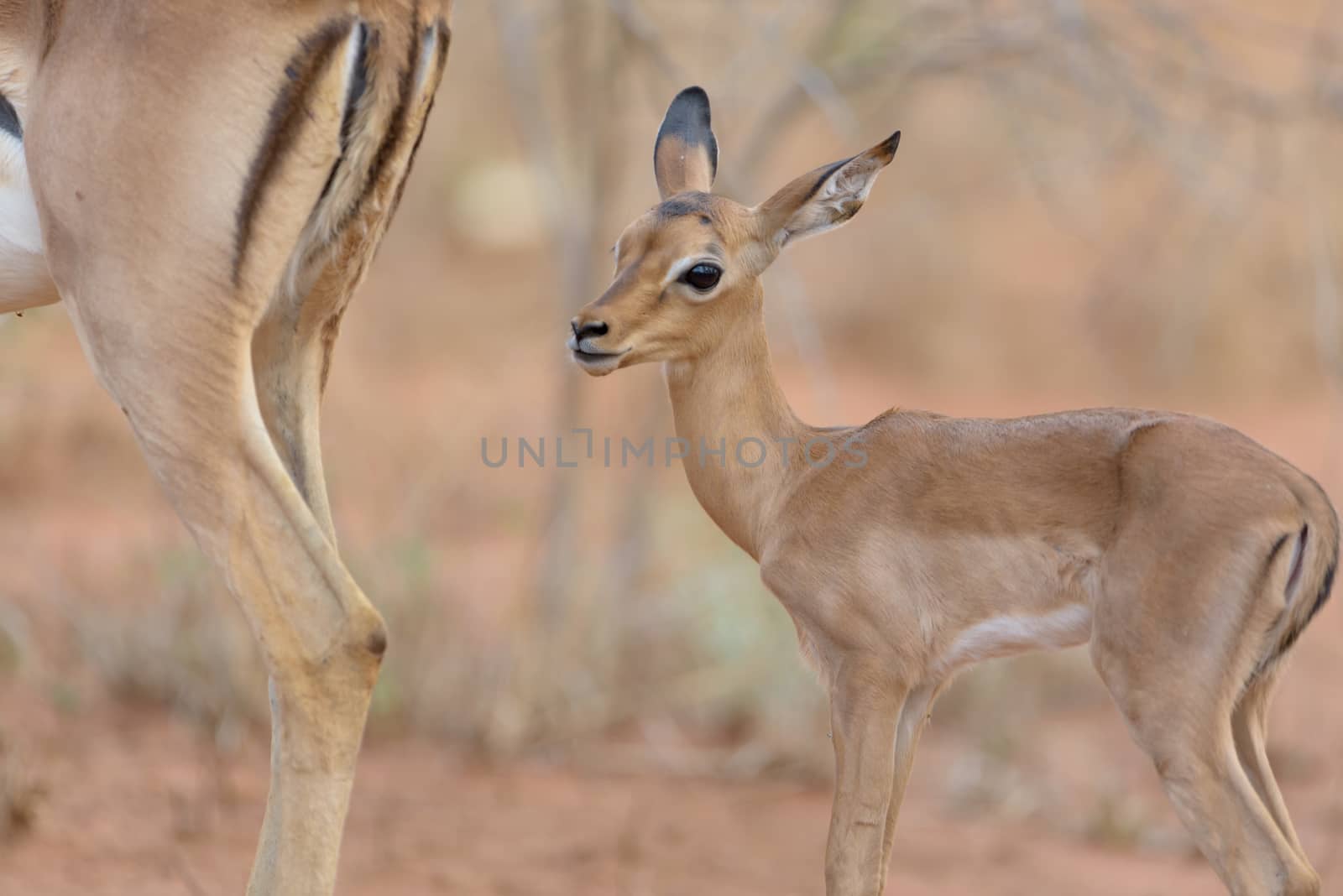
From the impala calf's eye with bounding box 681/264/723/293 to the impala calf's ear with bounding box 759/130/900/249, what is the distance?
0.48 feet

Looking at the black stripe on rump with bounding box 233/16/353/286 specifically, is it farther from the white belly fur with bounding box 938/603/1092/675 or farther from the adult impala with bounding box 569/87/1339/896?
the white belly fur with bounding box 938/603/1092/675

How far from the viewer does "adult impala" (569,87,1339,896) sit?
8.74ft

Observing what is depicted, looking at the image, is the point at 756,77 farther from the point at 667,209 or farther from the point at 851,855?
the point at 851,855

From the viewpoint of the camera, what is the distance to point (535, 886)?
520 centimetres

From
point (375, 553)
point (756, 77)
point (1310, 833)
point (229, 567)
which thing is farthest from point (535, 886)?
point (756, 77)

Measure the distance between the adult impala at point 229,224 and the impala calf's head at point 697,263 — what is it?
0.62 m

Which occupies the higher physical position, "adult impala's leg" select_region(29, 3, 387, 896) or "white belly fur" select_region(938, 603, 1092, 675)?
"adult impala's leg" select_region(29, 3, 387, 896)

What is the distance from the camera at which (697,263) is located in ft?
9.80

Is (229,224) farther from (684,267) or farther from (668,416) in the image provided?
(668,416)

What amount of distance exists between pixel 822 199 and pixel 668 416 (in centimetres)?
533

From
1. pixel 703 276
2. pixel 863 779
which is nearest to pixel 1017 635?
pixel 863 779

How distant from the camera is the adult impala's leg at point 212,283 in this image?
296cm

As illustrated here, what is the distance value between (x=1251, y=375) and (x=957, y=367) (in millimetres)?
2695

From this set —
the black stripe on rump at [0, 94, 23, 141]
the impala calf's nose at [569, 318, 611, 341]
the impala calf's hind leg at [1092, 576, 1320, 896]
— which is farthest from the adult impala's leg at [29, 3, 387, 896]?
the impala calf's hind leg at [1092, 576, 1320, 896]
